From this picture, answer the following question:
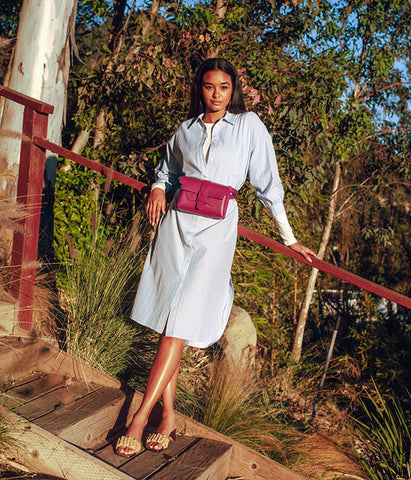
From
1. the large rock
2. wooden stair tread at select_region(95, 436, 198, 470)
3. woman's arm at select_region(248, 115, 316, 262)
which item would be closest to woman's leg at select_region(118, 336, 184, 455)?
wooden stair tread at select_region(95, 436, 198, 470)

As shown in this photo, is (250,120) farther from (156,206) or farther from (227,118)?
(156,206)

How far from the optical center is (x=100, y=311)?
3.17 m

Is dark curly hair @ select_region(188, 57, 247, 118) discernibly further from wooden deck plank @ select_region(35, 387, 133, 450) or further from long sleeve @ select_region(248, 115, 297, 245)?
wooden deck plank @ select_region(35, 387, 133, 450)

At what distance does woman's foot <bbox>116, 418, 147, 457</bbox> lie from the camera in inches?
97.3

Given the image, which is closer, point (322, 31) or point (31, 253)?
point (31, 253)

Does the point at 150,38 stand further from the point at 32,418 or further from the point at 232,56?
the point at 32,418

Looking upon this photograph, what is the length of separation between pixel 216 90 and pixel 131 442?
167cm

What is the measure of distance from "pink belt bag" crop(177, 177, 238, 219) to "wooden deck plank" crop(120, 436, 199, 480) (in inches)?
44.2

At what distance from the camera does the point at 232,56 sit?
4.85 metres

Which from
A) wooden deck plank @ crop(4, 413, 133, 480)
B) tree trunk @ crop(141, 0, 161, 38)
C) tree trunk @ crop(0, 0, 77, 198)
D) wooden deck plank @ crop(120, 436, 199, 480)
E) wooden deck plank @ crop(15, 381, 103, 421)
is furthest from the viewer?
tree trunk @ crop(141, 0, 161, 38)

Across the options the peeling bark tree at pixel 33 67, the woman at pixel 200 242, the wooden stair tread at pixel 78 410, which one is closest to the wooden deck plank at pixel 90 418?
the wooden stair tread at pixel 78 410

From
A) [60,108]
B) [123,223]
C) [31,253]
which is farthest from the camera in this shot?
[123,223]

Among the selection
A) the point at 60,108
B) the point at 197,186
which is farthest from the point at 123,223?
the point at 197,186

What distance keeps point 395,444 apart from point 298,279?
4.82 m
